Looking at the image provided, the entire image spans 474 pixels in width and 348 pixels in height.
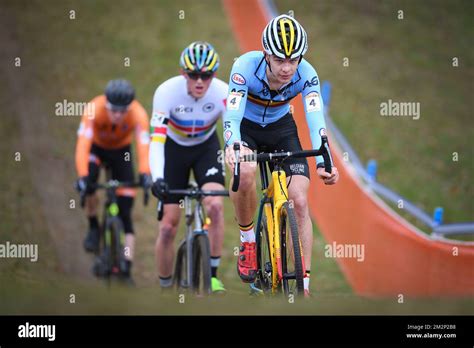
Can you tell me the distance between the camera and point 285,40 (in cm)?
581

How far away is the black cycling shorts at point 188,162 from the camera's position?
7902 millimetres

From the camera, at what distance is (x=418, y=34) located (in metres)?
19.0

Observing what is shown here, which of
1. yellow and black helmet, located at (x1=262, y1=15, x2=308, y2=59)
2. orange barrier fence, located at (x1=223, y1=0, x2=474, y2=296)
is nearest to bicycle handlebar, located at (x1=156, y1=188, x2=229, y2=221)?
yellow and black helmet, located at (x1=262, y1=15, x2=308, y2=59)

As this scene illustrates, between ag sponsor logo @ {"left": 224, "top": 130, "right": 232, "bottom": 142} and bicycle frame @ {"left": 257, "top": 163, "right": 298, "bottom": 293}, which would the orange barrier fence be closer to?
bicycle frame @ {"left": 257, "top": 163, "right": 298, "bottom": 293}

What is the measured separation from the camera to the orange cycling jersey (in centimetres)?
917

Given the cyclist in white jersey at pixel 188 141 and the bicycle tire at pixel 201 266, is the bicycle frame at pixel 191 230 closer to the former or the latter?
the bicycle tire at pixel 201 266

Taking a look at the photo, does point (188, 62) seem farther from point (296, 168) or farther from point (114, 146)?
point (114, 146)

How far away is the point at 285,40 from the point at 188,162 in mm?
2485

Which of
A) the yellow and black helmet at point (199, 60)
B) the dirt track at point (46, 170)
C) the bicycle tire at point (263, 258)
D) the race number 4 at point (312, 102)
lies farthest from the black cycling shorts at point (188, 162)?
the dirt track at point (46, 170)

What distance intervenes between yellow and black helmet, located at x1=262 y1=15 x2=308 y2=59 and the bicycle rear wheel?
1081 mm

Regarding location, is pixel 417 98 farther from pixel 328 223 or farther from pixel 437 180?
pixel 328 223
